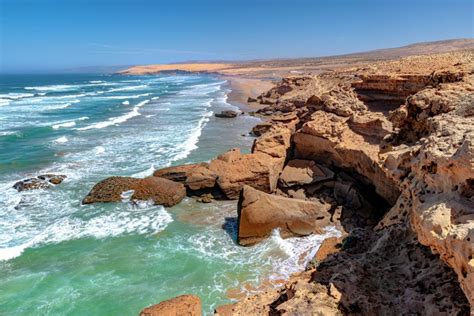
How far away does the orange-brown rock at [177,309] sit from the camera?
23.6 feet

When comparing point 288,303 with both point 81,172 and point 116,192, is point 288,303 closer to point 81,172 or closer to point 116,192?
point 116,192

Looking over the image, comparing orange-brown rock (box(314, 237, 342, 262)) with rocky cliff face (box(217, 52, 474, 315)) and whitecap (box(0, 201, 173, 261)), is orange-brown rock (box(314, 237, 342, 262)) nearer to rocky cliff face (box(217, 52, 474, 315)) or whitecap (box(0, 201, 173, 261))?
rocky cliff face (box(217, 52, 474, 315))

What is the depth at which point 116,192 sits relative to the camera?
1472 cm

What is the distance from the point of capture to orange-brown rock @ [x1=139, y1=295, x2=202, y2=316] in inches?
283

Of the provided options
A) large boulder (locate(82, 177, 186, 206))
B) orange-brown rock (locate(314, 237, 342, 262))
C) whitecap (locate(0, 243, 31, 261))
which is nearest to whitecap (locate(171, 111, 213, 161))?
large boulder (locate(82, 177, 186, 206))

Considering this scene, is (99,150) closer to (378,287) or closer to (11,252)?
(11,252)

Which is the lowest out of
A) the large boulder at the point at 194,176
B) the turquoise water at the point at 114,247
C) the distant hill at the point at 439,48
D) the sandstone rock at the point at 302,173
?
the turquoise water at the point at 114,247

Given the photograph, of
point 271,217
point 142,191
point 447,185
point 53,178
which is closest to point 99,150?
point 53,178

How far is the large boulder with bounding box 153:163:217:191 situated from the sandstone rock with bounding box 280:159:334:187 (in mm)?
2576

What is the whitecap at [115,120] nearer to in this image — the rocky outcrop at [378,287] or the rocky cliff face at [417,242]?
the rocky cliff face at [417,242]

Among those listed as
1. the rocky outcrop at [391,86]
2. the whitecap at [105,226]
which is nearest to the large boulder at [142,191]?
the whitecap at [105,226]

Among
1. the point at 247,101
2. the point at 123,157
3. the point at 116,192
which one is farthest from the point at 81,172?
the point at 247,101

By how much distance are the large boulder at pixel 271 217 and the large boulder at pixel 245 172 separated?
6.59 ft

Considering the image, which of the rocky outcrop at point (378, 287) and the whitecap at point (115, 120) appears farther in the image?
the whitecap at point (115, 120)
